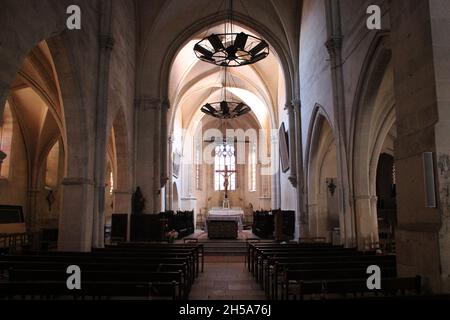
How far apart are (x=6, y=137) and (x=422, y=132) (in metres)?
18.1

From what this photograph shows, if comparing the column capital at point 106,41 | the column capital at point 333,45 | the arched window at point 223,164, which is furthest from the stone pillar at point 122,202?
the arched window at point 223,164

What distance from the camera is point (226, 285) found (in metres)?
8.89

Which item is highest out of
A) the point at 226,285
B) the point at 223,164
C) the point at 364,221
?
the point at 223,164

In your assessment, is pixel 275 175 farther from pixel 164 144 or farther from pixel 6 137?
pixel 6 137

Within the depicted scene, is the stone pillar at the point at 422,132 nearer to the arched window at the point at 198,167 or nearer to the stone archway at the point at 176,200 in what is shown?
the stone archway at the point at 176,200

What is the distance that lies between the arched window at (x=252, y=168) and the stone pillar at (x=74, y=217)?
84.2 feet

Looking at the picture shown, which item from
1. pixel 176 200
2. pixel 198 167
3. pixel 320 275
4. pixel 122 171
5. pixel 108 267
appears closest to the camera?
pixel 320 275

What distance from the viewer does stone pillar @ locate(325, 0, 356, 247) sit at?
11.4 meters

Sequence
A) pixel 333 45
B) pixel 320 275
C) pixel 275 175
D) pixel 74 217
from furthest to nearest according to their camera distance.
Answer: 1. pixel 275 175
2. pixel 333 45
3. pixel 74 217
4. pixel 320 275

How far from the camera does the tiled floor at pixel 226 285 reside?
7.64 metres

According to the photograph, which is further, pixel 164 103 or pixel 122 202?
pixel 164 103

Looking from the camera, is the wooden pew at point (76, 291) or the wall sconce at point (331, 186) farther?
the wall sconce at point (331, 186)

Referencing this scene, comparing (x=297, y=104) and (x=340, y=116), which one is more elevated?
(x=297, y=104)

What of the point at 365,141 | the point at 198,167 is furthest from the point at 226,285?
the point at 198,167
